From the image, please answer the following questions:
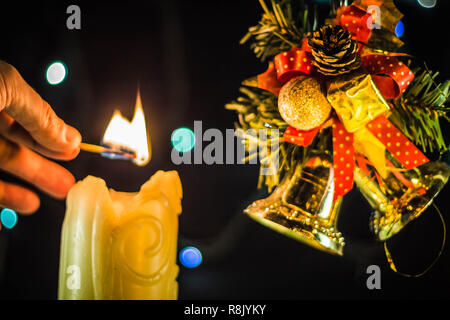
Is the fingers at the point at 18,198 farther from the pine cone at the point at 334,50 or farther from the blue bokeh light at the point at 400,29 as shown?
the blue bokeh light at the point at 400,29

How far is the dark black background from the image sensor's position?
82cm

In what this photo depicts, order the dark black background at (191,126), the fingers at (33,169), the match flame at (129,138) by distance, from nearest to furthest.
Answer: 1. the match flame at (129,138)
2. the fingers at (33,169)
3. the dark black background at (191,126)

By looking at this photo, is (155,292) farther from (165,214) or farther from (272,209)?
(272,209)

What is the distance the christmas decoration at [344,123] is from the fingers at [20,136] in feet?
1.15

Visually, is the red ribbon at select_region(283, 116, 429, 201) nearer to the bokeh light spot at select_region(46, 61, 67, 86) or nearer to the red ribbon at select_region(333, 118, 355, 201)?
the red ribbon at select_region(333, 118, 355, 201)

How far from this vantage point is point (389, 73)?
54cm

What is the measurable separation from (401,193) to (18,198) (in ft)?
2.58

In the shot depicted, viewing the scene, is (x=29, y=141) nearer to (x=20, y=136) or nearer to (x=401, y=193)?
(x=20, y=136)

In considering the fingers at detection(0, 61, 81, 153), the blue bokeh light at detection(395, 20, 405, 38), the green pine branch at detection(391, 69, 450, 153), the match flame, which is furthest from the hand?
the blue bokeh light at detection(395, 20, 405, 38)

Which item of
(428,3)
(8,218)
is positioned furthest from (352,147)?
(8,218)

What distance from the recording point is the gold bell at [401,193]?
608mm

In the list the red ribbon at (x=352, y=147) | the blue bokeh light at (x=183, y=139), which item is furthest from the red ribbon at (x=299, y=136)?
the blue bokeh light at (x=183, y=139)

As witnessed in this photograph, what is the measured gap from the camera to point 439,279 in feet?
2.67

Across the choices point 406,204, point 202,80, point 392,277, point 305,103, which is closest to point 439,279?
point 392,277
